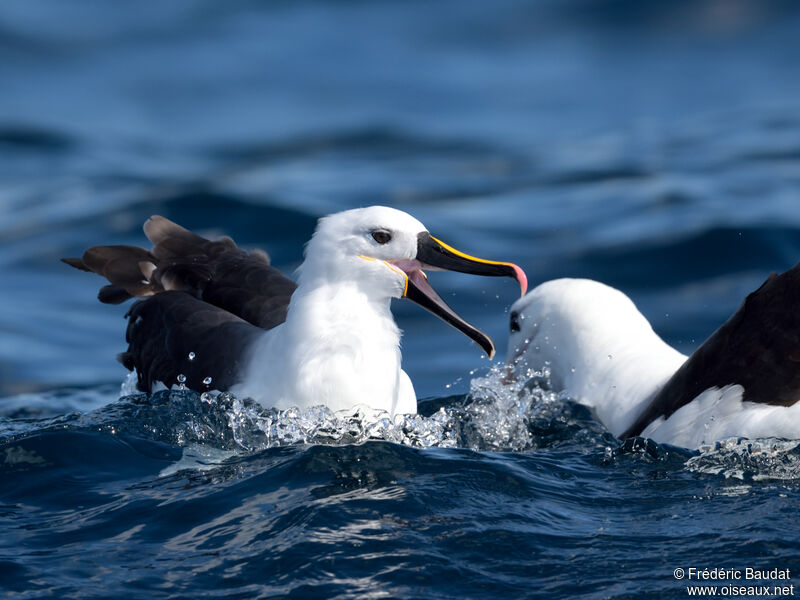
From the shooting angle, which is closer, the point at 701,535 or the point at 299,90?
the point at 701,535

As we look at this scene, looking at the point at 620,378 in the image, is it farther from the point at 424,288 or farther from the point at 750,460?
the point at 424,288

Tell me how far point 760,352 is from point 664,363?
1.25 m

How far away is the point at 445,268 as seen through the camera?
5.59 meters

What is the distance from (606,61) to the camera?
19.7 m

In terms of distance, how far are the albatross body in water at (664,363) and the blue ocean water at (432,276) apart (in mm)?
171

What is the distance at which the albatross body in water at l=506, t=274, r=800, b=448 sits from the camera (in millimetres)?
5758

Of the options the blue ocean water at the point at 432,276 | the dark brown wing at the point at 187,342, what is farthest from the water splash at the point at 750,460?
the dark brown wing at the point at 187,342

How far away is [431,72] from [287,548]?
15.2 m

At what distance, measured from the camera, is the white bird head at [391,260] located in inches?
220

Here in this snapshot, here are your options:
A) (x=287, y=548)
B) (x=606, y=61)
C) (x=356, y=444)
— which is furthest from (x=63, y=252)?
(x=606, y=61)

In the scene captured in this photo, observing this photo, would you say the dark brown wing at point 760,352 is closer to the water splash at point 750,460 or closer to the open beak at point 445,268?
the water splash at point 750,460

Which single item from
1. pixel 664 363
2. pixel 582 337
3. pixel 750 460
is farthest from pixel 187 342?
pixel 750 460

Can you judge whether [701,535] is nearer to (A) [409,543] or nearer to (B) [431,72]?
(A) [409,543]

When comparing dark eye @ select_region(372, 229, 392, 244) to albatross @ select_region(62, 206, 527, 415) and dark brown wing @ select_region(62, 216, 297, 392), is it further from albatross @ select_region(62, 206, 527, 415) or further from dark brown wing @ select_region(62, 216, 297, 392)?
dark brown wing @ select_region(62, 216, 297, 392)
